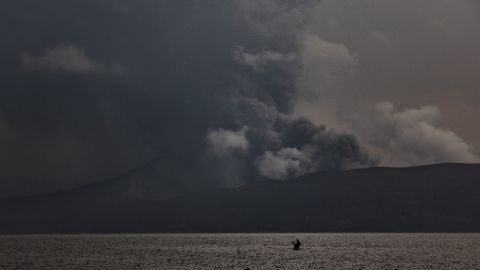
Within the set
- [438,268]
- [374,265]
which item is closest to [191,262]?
[374,265]

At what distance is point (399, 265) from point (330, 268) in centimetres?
1416

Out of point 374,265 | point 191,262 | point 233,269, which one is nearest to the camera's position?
point 233,269

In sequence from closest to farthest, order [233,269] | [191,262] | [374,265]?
[233,269] → [374,265] → [191,262]

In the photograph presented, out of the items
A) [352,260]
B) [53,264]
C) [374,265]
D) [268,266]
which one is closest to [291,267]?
[268,266]

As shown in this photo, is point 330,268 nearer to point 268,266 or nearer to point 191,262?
point 268,266

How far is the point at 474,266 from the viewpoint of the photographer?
409 feet

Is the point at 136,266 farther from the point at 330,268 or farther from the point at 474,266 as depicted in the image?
the point at 474,266

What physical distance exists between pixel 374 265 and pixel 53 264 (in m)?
57.8

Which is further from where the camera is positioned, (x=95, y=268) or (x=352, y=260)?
(x=352, y=260)

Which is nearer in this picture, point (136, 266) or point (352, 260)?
point (136, 266)

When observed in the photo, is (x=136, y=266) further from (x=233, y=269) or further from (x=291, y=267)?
(x=291, y=267)

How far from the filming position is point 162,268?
124 meters

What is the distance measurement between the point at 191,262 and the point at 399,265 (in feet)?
127

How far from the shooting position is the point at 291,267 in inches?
4970
